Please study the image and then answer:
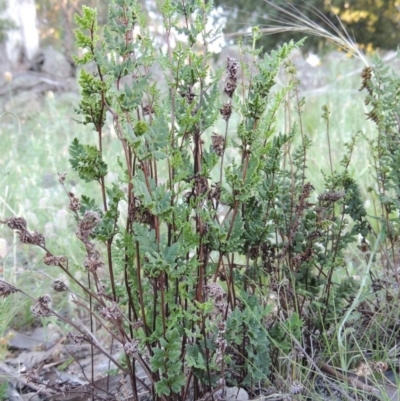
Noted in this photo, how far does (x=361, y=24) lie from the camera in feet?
31.4

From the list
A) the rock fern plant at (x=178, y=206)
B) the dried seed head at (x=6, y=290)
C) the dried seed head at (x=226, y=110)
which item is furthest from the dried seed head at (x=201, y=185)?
the dried seed head at (x=6, y=290)

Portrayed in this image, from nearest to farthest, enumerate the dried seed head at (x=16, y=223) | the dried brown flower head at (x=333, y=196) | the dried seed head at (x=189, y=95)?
1. the dried seed head at (x=16, y=223)
2. the dried seed head at (x=189, y=95)
3. the dried brown flower head at (x=333, y=196)

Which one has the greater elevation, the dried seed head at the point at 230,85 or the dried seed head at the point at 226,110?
the dried seed head at the point at 230,85

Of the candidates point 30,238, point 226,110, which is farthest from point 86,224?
point 226,110

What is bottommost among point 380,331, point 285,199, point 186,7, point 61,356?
point 61,356

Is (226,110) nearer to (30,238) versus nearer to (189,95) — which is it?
(189,95)

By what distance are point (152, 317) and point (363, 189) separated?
171cm

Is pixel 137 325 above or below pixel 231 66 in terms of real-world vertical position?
below

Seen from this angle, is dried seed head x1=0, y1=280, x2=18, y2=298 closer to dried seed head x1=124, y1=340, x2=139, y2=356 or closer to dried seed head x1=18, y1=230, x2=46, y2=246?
dried seed head x1=18, y1=230, x2=46, y2=246

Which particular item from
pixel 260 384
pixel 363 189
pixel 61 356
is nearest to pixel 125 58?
pixel 260 384

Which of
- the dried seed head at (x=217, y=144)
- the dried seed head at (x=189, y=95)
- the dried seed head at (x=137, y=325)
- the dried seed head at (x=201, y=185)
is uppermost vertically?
the dried seed head at (x=189, y=95)

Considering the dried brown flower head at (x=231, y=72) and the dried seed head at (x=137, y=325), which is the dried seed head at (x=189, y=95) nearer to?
the dried brown flower head at (x=231, y=72)

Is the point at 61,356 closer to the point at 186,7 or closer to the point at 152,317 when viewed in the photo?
the point at 152,317

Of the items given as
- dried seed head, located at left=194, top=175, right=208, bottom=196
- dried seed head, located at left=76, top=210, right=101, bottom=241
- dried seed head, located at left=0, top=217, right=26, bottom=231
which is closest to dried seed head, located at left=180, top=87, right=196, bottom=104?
dried seed head, located at left=194, top=175, right=208, bottom=196
